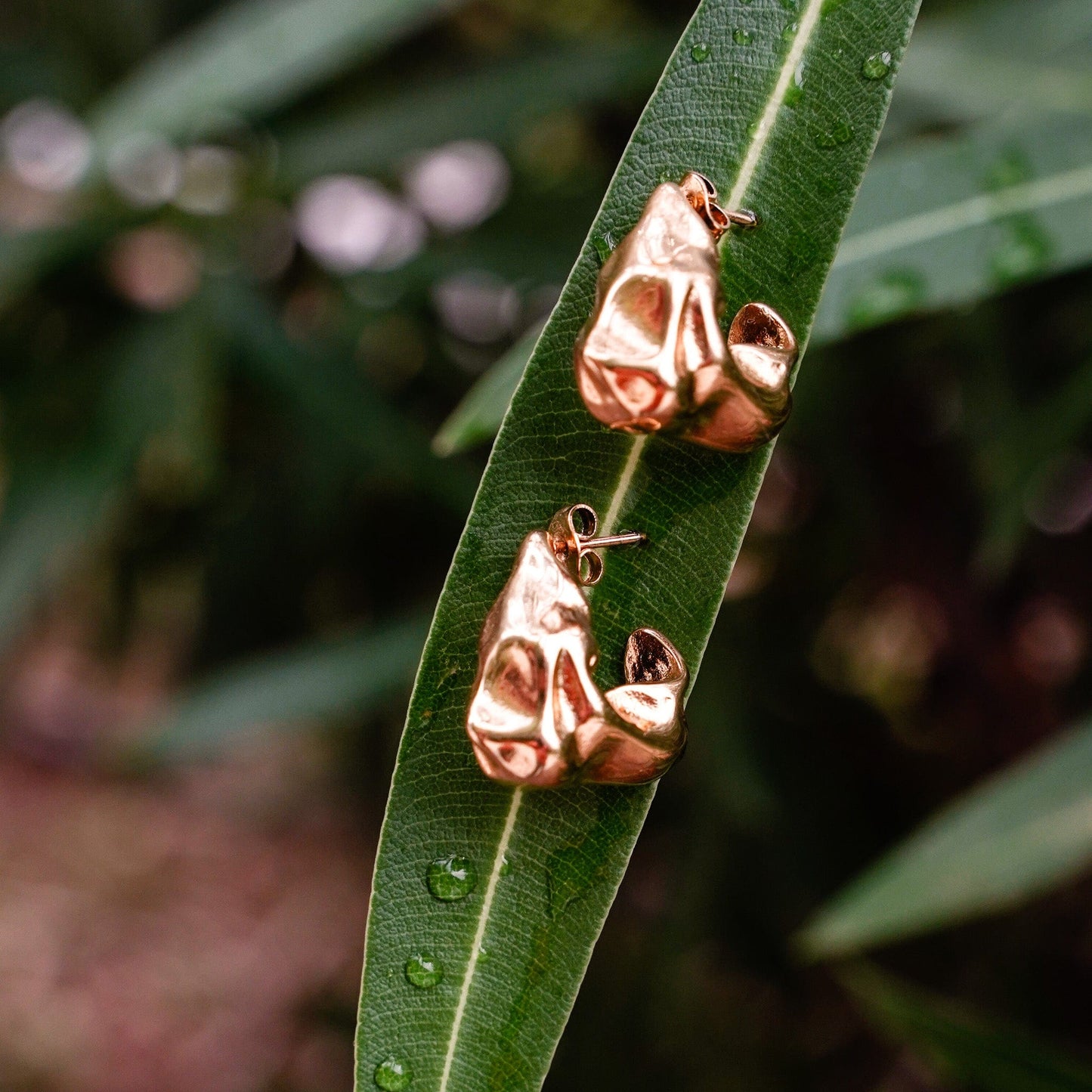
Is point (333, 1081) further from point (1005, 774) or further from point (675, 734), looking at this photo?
point (675, 734)

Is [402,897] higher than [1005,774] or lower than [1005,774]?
lower

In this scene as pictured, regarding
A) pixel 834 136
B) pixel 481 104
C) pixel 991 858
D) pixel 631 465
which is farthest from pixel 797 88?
pixel 481 104

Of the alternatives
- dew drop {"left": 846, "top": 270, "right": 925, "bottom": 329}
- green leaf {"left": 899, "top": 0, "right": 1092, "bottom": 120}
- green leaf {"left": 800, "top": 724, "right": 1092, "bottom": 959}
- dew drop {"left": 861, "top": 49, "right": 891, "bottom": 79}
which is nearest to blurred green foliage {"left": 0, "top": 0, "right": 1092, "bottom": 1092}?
green leaf {"left": 899, "top": 0, "right": 1092, "bottom": 120}

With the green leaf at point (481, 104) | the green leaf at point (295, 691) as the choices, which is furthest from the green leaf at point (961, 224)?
the green leaf at point (295, 691)

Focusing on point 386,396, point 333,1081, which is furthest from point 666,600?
point 333,1081

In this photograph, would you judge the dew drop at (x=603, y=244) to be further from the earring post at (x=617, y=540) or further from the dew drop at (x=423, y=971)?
the dew drop at (x=423, y=971)

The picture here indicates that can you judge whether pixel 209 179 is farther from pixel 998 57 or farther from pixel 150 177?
pixel 998 57
